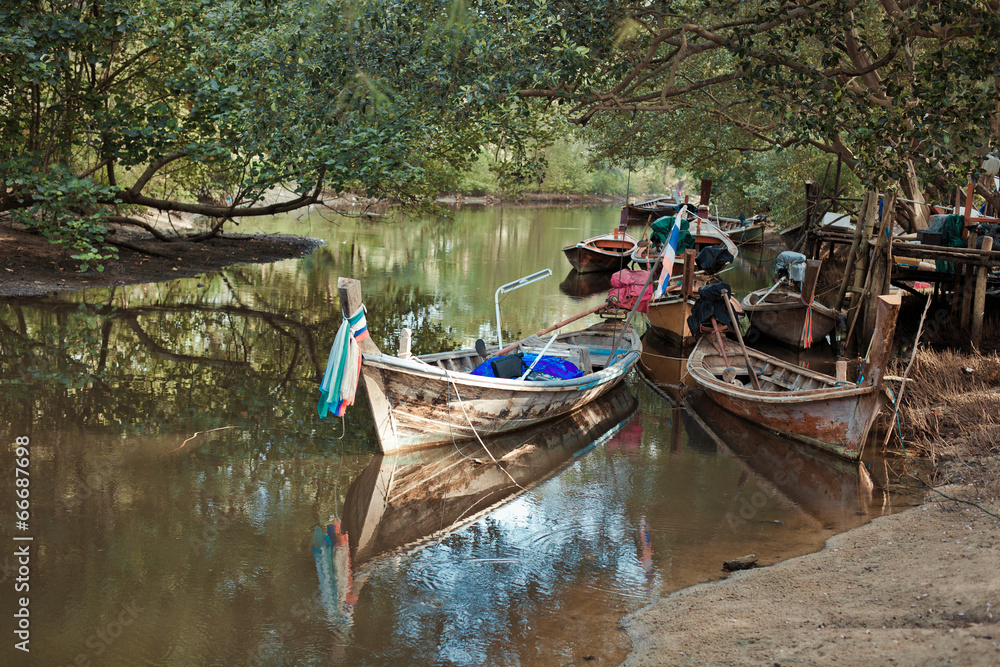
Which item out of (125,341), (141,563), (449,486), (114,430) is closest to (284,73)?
(125,341)

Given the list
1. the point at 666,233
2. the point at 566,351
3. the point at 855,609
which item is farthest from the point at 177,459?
the point at 666,233

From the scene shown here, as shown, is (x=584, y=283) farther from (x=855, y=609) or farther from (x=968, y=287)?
(x=855, y=609)

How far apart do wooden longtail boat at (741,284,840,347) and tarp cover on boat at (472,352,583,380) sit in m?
5.95

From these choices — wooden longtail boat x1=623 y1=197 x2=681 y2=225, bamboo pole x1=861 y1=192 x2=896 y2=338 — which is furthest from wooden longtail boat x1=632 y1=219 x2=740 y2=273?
wooden longtail boat x1=623 y1=197 x2=681 y2=225

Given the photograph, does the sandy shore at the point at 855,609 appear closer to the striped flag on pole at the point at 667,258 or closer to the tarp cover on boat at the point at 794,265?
the striped flag on pole at the point at 667,258

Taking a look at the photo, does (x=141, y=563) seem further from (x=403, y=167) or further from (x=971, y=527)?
(x=403, y=167)

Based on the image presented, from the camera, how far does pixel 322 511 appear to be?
7.11 m

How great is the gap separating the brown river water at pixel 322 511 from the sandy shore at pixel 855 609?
39 cm

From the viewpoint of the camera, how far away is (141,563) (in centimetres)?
597

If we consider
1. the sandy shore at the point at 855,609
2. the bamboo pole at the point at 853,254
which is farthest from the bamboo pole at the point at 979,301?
the sandy shore at the point at 855,609

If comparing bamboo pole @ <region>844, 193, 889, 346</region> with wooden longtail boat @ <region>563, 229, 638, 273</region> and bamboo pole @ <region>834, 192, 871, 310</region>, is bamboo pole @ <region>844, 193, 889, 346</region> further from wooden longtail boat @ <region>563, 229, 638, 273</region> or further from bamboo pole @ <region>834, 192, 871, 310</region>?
wooden longtail boat @ <region>563, 229, 638, 273</region>

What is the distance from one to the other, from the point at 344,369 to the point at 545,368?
3114 mm

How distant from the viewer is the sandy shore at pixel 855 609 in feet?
13.9

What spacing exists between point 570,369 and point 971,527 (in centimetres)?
496
